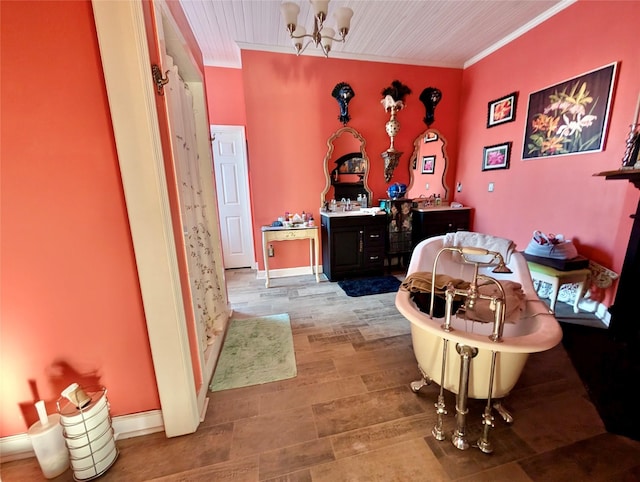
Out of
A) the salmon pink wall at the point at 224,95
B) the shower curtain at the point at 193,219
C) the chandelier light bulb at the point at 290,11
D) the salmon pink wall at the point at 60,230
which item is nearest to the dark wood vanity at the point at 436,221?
the chandelier light bulb at the point at 290,11

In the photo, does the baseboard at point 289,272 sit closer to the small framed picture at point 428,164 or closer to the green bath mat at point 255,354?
the green bath mat at point 255,354

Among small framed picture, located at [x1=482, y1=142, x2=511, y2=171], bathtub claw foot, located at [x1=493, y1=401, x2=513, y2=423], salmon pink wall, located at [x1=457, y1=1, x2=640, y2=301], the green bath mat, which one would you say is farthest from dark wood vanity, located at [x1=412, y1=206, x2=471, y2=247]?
bathtub claw foot, located at [x1=493, y1=401, x2=513, y2=423]

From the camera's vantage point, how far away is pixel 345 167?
12.3 feet

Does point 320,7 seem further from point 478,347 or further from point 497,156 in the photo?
point 497,156

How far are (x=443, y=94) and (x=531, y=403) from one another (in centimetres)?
391

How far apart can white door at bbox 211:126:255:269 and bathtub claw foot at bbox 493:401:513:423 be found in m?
3.51

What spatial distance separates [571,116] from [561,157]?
0.38m

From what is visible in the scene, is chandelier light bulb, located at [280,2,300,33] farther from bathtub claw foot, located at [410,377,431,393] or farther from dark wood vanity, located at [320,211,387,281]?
bathtub claw foot, located at [410,377,431,393]

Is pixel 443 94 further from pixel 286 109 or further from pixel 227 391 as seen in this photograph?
pixel 227 391

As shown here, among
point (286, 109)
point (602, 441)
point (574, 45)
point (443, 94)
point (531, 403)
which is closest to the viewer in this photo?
point (602, 441)

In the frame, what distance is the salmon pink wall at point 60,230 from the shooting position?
3.40ft

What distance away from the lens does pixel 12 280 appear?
1143 mm

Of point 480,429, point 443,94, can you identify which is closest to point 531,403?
point 480,429

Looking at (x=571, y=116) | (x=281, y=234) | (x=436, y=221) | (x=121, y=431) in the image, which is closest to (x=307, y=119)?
(x=281, y=234)
